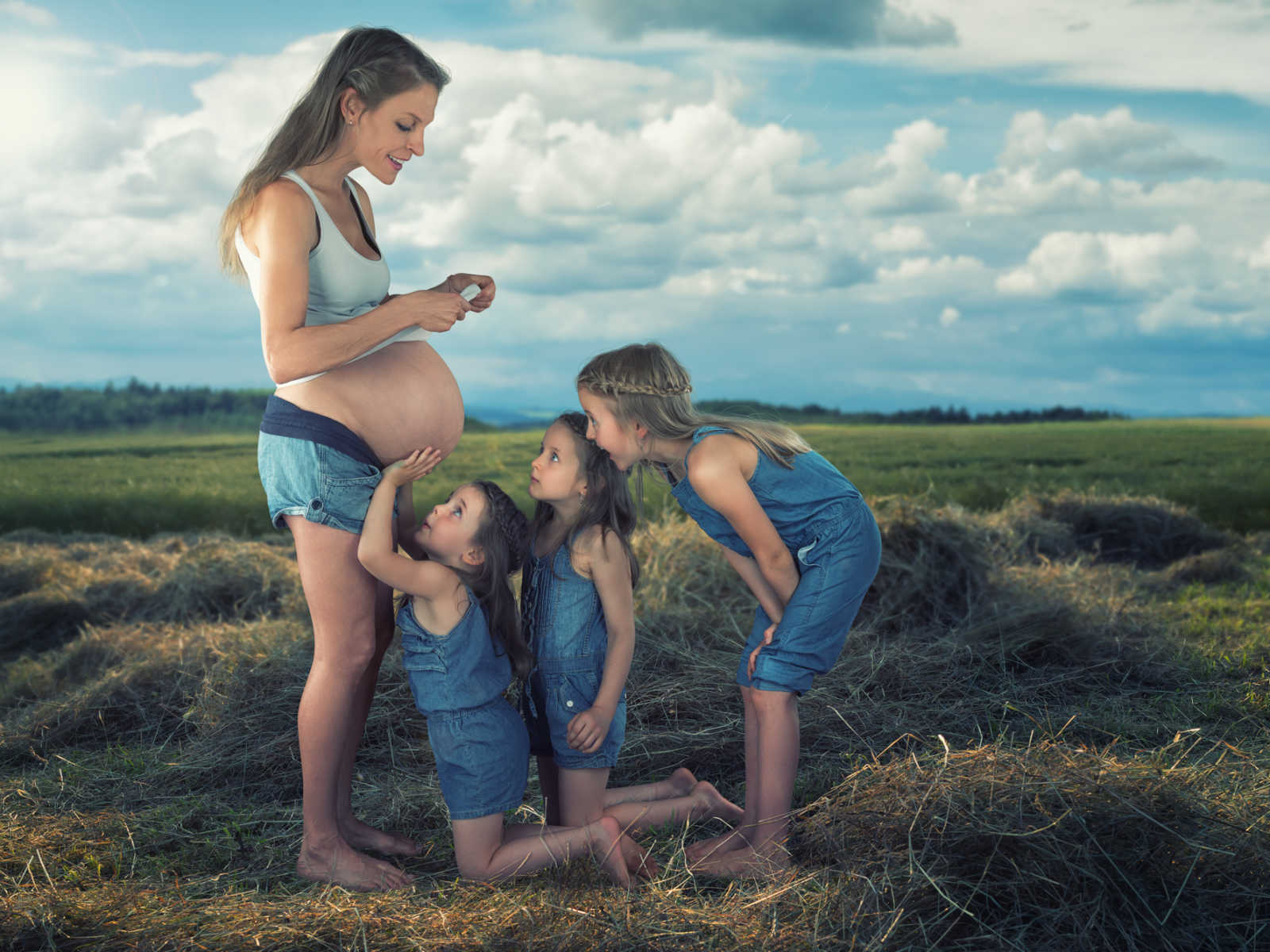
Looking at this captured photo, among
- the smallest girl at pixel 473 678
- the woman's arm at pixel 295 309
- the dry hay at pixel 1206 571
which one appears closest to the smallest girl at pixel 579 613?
the smallest girl at pixel 473 678

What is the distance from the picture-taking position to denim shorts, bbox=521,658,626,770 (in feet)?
7.86

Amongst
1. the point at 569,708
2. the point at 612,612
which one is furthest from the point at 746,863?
the point at 612,612

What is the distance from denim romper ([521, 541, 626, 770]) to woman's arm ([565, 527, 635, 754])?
0.03 metres

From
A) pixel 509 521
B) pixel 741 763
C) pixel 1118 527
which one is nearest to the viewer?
pixel 509 521

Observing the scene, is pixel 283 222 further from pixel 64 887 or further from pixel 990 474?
pixel 990 474

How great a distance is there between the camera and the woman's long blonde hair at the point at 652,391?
2.35m

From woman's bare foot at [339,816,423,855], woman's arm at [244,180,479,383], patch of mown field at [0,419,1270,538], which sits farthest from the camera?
patch of mown field at [0,419,1270,538]

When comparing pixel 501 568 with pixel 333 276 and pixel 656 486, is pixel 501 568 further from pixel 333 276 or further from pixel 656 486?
pixel 656 486

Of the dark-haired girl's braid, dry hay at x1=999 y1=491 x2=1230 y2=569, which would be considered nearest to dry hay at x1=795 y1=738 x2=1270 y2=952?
the dark-haired girl's braid

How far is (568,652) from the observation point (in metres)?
2.41

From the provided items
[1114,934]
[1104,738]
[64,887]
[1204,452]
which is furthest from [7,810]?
[1204,452]

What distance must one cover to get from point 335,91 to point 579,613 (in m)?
1.36

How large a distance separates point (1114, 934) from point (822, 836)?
2.02ft

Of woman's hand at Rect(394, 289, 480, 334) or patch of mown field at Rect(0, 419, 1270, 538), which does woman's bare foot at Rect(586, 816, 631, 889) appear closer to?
woman's hand at Rect(394, 289, 480, 334)
